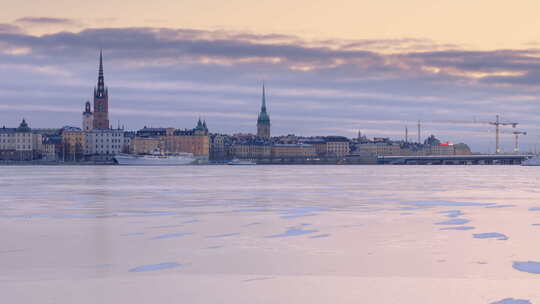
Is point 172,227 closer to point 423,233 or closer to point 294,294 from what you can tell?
point 423,233

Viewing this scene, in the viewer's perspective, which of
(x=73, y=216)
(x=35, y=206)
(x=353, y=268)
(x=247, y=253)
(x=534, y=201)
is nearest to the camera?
(x=353, y=268)

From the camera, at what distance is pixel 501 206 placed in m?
23.1

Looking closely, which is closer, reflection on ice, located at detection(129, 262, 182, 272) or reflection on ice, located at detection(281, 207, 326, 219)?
reflection on ice, located at detection(129, 262, 182, 272)

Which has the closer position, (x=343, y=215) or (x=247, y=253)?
(x=247, y=253)

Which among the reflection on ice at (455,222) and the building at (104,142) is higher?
the building at (104,142)

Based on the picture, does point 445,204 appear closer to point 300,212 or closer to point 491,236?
point 300,212

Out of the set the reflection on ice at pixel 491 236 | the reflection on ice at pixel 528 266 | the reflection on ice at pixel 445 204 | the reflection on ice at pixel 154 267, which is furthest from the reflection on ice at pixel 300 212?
the reflection on ice at pixel 528 266

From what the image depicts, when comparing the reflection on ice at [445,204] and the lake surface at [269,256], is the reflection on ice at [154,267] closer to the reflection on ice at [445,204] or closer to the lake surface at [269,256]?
the lake surface at [269,256]

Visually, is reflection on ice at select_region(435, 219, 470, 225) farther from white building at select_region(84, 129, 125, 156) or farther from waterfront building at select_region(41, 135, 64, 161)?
white building at select_region(84, 129, 125, 156)

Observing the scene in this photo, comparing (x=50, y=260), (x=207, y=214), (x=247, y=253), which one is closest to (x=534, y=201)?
(x=207, y=214)

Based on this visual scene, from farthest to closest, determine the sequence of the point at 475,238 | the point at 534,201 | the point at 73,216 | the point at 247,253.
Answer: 1. the point at 534,201
2. the point at 73,216
3. the point at 475,238
4. the point at 247,253

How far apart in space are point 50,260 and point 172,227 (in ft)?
16.6

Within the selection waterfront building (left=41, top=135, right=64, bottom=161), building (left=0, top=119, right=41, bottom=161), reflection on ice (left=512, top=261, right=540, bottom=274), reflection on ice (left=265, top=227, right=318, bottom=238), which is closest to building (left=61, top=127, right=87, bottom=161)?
waterfront building (left=41, top=135, right=64, bottom=161)

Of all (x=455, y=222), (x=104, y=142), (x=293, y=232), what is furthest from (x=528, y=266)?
(x=104, y=142)
